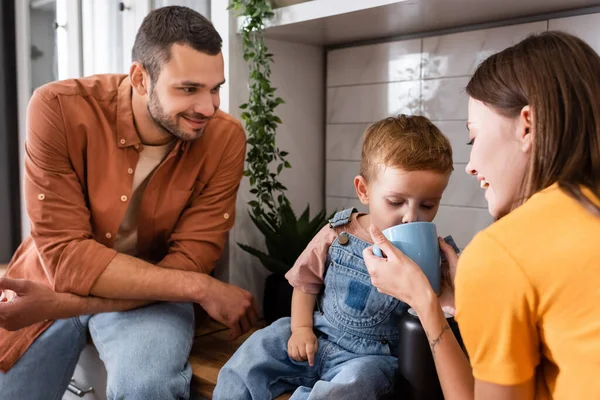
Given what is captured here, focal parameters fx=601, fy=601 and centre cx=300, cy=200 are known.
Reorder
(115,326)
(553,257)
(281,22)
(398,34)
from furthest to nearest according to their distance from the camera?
(398,34)
(281,22)
(115,326)
(553,257)

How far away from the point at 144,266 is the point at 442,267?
0.73 metres

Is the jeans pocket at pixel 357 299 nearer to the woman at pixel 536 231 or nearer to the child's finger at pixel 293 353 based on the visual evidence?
the child's finger at pixel 293 353

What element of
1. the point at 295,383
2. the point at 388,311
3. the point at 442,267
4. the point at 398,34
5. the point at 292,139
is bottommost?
the point at 295,383

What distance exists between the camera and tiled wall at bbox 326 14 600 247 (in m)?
1.69

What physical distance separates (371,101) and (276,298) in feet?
2.34

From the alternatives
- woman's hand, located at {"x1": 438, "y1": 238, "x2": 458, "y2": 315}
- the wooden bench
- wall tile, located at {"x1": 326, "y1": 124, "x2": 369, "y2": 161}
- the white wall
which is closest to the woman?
woman's hand, located at {"x1": 438, "y1": 238, "x2": 458, "y2": 315}

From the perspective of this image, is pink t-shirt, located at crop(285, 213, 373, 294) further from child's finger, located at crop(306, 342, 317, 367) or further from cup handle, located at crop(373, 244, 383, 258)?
cup handle, located at crop(373, 244, 383, 258)

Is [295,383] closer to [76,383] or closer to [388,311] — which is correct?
[388,311]

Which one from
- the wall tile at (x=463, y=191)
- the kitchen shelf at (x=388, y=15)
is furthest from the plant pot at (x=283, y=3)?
the wall tile at (x=463, y=191)

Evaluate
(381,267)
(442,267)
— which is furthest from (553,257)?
(442,267)

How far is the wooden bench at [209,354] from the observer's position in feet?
4.69

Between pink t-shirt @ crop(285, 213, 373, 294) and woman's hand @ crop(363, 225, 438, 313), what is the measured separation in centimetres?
29

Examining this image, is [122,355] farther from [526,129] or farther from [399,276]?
[526,129]

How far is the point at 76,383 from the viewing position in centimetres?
172
